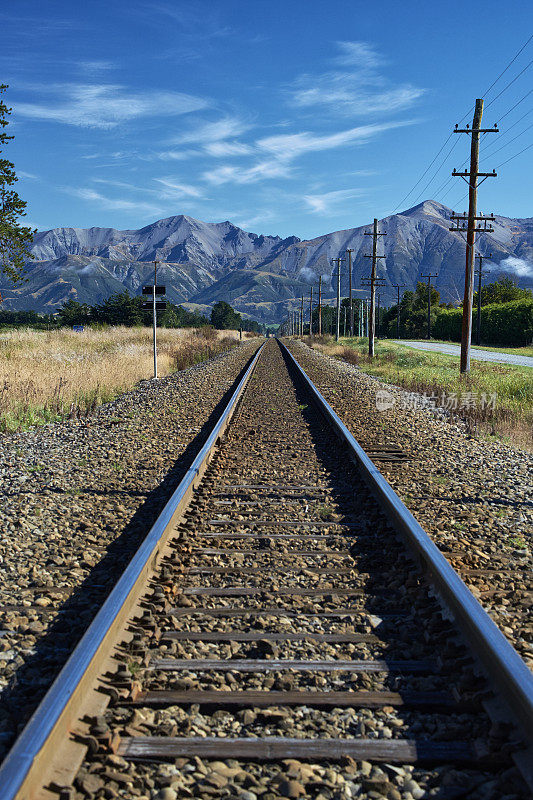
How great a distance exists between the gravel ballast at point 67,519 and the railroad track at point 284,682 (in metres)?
0.32

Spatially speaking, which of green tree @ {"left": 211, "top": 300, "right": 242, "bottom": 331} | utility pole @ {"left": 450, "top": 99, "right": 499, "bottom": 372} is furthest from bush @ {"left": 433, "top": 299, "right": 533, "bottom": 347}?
green tree @ {"left": 211, "top": 300, "right": 242, "bottom": 331}

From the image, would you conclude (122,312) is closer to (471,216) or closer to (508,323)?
(508,323)

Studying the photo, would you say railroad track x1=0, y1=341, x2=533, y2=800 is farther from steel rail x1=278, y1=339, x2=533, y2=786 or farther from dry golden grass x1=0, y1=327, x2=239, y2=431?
dry golden grass x1=0, y1=327, x2=239, y2=431

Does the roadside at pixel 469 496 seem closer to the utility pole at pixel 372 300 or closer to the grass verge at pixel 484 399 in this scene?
the grass verge at pixel 484 399

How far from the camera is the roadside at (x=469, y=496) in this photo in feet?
13.6

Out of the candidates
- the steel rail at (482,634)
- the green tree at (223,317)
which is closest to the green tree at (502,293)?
the green tree at (223,317)

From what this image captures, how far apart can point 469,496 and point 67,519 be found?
147 inches

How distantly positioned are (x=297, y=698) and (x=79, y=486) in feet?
14.9

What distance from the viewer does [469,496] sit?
21.5ft

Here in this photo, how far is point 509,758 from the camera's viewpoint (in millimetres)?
2404

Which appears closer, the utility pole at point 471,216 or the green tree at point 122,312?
the utility pole at point 471,216

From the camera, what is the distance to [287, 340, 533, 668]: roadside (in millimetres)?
4160

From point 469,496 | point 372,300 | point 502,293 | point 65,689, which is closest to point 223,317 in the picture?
point 502,293

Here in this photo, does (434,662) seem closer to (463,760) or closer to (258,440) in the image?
(463,760)
